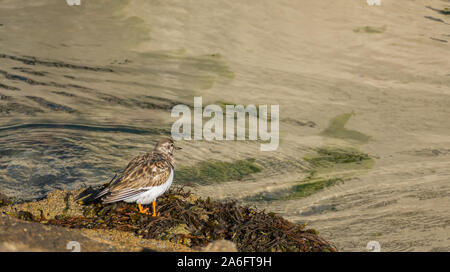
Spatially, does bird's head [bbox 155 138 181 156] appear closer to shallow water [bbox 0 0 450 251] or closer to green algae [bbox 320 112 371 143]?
shallow water [bbox 0 0 450 251]

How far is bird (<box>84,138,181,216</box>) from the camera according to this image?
4413mm

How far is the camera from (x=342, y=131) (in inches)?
355

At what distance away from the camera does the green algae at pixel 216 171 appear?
6.62 meters

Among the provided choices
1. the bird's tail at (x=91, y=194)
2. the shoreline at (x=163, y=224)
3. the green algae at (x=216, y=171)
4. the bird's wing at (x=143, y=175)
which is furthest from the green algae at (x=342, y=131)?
the bird's tail at (x=91, y=194)

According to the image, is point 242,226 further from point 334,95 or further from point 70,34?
point 70,34

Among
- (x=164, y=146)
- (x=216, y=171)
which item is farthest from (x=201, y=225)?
(x=216, y=171)

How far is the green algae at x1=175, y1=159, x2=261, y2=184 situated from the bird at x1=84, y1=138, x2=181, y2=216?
5.43ft

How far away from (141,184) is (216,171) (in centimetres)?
260

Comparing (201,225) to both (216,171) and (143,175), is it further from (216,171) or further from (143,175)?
(216,171)

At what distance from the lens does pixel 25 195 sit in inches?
212

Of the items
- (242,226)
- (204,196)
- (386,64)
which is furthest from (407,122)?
(242,226)

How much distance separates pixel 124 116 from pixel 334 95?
4.39 meters

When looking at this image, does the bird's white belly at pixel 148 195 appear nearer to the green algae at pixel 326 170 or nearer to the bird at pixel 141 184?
the bird at pixel 141 184

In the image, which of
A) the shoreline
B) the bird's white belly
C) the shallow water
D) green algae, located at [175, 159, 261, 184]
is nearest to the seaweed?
the shoreline
